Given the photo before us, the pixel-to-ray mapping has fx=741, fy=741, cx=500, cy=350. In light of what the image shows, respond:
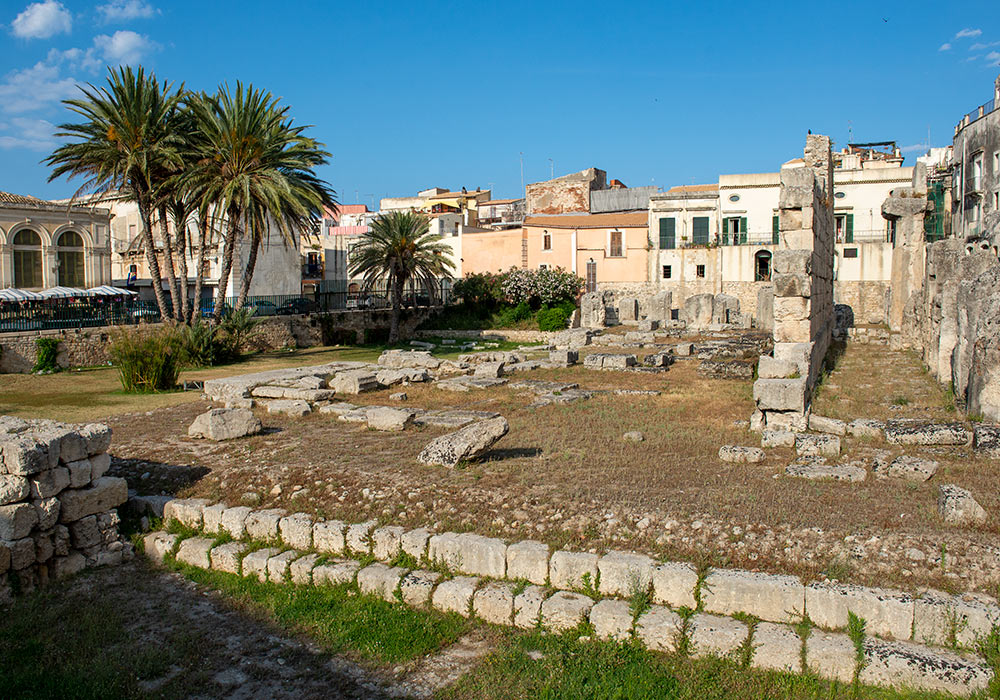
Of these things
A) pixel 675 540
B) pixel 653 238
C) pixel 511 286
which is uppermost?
pixel 653 238

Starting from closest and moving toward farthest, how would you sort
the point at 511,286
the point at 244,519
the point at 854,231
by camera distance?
the point at 244,519, the point at 511,286, the point at 854,231

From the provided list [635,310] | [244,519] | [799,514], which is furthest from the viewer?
[635,310]

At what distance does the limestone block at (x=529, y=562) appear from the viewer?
6.44m

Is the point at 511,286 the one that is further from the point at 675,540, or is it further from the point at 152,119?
the point at 675,540

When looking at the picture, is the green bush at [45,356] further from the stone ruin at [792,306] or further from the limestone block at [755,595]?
the limestone block at [755,595]

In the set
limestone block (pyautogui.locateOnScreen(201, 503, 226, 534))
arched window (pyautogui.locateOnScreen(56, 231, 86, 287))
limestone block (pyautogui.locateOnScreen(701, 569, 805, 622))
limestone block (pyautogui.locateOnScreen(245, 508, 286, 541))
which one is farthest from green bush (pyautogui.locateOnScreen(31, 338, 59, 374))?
limestone block (pyautogui.locateOnScreen(701, 569, 805, 622))

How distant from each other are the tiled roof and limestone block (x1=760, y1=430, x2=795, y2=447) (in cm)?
3545

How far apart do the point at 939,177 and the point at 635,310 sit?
17575mm

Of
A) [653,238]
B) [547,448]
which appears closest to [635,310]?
[653,238]

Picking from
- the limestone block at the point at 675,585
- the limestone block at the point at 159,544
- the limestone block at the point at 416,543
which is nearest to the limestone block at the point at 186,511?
the limestone block at the point at 159,544

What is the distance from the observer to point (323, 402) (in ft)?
48.2

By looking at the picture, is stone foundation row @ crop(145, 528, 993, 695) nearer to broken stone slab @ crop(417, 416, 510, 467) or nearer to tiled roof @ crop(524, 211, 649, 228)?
broken stone slab @ crop(417, 416, 510, 467)

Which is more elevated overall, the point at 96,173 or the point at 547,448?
the point at 96,173

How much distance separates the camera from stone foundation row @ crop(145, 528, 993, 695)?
16.2 feet
